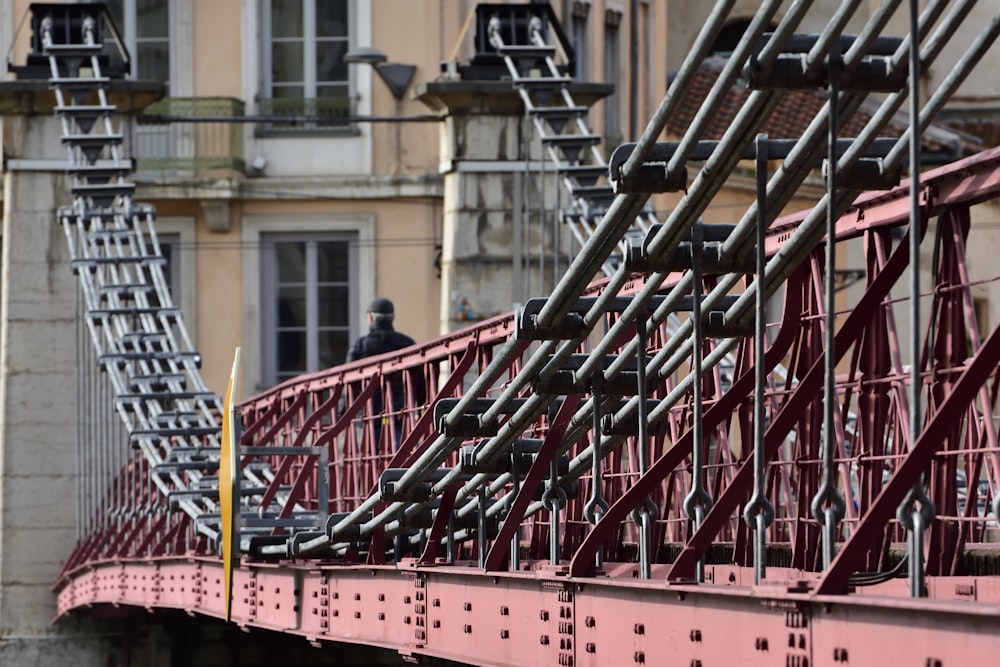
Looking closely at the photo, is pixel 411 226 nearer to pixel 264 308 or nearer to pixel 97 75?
pixel 264 308

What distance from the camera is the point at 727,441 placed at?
10266 mm

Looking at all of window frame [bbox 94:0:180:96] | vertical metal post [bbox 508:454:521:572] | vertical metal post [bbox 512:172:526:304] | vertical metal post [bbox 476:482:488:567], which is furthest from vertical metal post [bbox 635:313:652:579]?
window frame [bbox 94:0:180:96]

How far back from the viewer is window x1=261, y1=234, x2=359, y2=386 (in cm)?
3281

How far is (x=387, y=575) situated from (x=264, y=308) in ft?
69.2

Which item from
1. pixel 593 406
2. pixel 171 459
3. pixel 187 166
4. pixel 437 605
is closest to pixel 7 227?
pixel 171 459

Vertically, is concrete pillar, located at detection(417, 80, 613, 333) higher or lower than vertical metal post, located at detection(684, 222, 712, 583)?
higher

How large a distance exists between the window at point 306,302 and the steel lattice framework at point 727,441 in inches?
734

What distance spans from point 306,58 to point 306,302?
2799 mm

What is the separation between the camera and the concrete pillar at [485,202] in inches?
785

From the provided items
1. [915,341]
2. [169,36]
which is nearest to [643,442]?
[915,341]

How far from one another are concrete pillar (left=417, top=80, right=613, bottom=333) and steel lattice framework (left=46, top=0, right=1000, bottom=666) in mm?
5799

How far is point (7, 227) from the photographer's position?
22.8 metres

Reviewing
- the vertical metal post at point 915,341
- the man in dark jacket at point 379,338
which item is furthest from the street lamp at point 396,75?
the vertical metal post at point 915,341

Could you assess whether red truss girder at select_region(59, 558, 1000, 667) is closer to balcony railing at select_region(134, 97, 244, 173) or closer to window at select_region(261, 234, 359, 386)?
window at select_region(261, 234, 359, 386)
